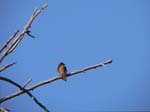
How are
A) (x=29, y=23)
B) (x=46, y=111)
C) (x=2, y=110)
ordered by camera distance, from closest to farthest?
(x=46, y=111) → (x=2, y=110) → (x=29, y=23)

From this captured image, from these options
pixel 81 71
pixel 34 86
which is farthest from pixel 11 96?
pixel 81 71

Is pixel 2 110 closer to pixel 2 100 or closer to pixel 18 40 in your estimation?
pixel 2 100

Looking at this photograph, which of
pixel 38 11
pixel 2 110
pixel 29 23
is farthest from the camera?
pixel 38 11

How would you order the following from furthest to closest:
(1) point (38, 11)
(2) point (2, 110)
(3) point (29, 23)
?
(1) point (38, 11) < (3) point (29, 23) < (2) point (2, 110)

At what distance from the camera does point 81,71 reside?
137 cm

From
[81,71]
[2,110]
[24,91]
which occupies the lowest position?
[2,110]

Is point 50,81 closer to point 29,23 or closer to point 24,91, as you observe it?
point 24,91

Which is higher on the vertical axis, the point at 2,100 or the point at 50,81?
the point at 50,81

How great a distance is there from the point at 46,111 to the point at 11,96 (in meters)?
0.25

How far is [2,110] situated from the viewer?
1.45 metres

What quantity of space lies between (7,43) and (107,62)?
0.68m

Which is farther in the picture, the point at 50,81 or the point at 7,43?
the point at 7,43

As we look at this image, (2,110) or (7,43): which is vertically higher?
(7,43)

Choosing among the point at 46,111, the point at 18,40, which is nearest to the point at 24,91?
the point at 46,111
